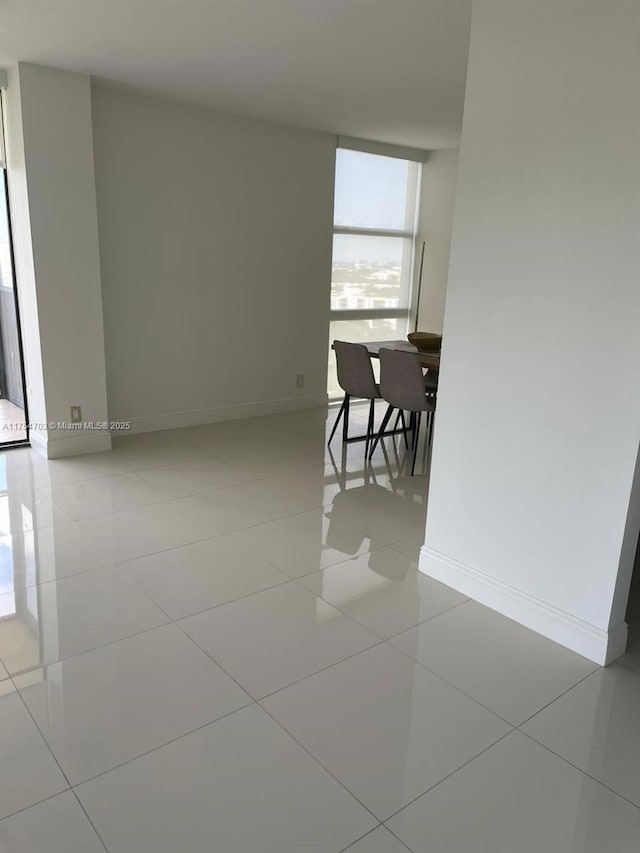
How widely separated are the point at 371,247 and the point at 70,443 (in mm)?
3601

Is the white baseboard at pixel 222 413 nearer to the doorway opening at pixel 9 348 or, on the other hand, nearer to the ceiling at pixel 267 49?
the doorway opening at pixel 9 348

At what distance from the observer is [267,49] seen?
3385mm

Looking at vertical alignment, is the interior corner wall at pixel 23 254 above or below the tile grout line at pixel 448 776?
above

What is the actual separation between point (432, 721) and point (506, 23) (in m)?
2.45

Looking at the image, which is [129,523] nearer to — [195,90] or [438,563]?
[438,563]

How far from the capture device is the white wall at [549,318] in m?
2.15

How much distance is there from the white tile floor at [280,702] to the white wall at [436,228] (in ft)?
12.5

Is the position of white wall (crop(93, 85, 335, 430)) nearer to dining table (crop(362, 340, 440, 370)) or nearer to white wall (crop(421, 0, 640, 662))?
dining table (crop(362, 340, 440, 370))

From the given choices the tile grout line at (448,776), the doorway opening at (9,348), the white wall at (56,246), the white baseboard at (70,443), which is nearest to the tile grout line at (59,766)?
the tile grout line at (448,776)

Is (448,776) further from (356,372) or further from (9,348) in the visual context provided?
(9,348)

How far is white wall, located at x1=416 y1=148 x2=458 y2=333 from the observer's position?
643cm

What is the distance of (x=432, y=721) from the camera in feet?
6.74

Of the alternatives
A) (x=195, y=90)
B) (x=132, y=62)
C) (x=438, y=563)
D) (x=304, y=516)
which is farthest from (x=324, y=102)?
(x=438, y=563)

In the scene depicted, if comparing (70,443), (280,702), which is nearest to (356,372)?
(70,443)
